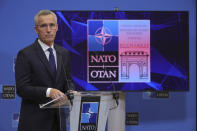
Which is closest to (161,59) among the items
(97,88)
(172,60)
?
(172,60)

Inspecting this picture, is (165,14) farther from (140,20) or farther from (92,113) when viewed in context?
(92,113)

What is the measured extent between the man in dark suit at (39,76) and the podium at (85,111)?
0.22m

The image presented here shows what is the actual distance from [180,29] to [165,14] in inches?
8.8

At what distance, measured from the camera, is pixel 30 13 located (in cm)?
407

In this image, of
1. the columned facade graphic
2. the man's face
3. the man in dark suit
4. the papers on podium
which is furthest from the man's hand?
→ the columned facade graphic

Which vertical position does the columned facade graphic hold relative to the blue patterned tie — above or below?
above

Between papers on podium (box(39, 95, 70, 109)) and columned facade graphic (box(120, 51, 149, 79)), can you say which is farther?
columned facade graphic (box(120, 51, 149, 79))

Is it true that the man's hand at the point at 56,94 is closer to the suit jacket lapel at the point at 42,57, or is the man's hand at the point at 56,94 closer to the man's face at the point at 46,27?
the suit jacket lapel at the point at 42,57

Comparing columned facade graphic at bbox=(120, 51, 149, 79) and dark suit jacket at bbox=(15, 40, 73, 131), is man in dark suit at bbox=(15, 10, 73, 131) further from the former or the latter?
columned facade graphic at bbox=(120, 51, 149, 79)

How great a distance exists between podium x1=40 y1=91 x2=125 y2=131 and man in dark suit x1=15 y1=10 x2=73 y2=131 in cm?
22

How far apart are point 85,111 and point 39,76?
1.44 feet

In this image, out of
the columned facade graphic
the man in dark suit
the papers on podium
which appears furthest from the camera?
the columned facade graphic

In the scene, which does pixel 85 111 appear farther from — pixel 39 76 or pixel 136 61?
pixel 136 61

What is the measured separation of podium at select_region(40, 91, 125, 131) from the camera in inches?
82.7
